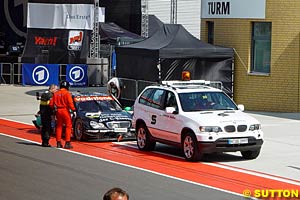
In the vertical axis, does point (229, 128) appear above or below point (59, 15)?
below

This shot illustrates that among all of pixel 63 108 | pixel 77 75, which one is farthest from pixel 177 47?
pixel 77 75

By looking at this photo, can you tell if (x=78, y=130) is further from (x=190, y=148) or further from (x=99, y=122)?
(x=190, y=148)

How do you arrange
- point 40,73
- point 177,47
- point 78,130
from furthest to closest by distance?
point 40,73, point 177,47, point 78,130

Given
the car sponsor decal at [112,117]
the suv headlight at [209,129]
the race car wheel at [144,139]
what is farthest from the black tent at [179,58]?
the suv headlight at [209,129]

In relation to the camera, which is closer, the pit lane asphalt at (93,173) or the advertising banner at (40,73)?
the pit lane asphalt at (93,173)

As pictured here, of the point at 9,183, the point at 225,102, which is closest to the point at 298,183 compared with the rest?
the point at 225,102

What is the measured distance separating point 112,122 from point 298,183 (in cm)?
694

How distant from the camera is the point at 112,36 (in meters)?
48.2

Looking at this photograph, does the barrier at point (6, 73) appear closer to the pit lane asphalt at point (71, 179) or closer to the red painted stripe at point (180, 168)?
A: the red painted stripe at point (180, 168)

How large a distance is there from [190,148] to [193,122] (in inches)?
23.3

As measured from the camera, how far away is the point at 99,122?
19906mm

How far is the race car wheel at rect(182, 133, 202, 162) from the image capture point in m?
16.5

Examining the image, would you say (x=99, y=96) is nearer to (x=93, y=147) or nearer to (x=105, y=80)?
(x=93, y=147)

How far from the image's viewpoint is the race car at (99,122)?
19875 mm
